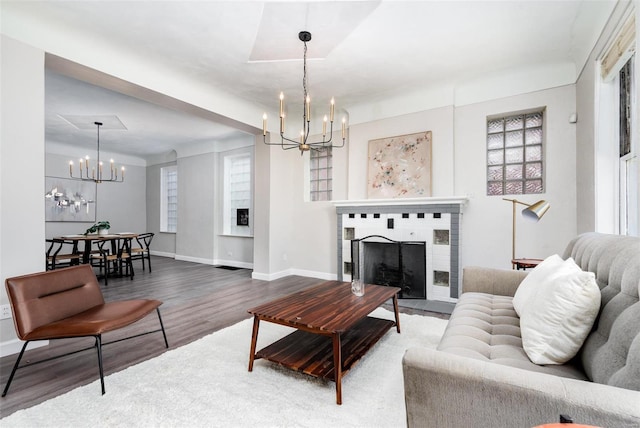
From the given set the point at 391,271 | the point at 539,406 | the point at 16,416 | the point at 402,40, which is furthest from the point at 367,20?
the point at 16,416

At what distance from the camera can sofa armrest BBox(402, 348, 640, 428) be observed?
80 cm

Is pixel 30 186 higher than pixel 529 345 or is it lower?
higher

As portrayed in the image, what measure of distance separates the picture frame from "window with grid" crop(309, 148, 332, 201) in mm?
1864

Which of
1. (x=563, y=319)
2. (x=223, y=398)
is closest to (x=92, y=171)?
(x=223, y=398)

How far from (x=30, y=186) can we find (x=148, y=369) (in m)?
→ 1.87

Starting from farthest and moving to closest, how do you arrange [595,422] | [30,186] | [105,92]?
[105,92], [30,186], [595,422]

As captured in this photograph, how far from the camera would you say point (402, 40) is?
299 centimetres

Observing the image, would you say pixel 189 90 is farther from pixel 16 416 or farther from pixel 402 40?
pixel 16 416

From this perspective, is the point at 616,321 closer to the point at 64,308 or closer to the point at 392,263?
the point at 64,308

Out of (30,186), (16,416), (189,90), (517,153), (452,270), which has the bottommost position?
(16,416)

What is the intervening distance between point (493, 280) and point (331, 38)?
2.66 metres

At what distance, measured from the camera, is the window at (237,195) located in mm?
6684

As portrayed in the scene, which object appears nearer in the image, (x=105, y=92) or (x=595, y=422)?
(x=595, y=422)

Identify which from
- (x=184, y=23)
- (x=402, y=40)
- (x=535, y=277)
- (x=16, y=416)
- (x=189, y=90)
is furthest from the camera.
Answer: (x=189, y=90)
